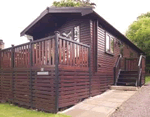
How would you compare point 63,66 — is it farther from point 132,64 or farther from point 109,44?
point 132,64

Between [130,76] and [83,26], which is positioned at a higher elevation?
[83,26]

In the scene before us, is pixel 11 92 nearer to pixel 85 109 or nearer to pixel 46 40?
pixel 46 40

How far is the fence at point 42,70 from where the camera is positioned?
14.4 feet

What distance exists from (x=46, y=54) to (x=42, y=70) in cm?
56

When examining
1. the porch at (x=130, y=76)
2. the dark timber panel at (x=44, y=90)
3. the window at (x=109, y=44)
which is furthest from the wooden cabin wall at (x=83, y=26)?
the porch at (x=130, y=76)

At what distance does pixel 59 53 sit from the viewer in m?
4.51

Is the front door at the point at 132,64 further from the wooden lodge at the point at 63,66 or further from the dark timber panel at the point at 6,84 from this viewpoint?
the dark timber panel at the point at 6,84

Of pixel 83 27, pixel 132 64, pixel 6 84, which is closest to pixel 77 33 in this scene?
pixel 83 27

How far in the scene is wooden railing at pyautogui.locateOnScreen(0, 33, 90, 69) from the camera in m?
4.58

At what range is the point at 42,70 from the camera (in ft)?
15.4

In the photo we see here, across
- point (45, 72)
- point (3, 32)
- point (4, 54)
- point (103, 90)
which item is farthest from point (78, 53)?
point (3, 32)

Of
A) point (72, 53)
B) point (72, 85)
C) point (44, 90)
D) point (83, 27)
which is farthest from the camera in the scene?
point (83, 27)

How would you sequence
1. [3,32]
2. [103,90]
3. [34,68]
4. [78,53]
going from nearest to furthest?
1. [34,68]
2. [78,53]
3. [103,90]
4. [3,32]

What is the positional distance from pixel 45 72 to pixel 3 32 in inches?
1499
